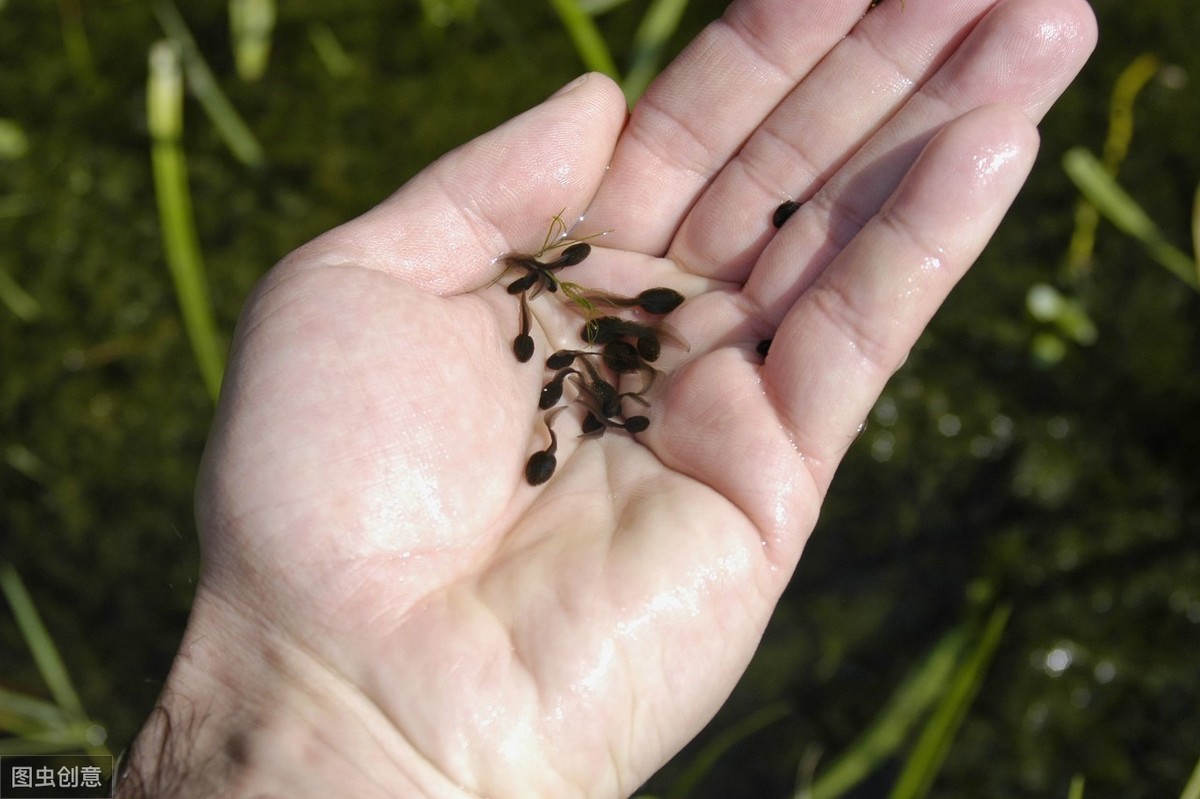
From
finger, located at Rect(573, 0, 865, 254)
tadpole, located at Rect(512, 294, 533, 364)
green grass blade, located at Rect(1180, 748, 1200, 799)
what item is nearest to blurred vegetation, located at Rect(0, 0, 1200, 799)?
green grass blade, located at Rect(1180, 748, 1200, 799)

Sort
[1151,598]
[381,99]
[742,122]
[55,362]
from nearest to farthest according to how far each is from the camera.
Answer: [742,122] < [1151,598] < [55,362] < [381,99]

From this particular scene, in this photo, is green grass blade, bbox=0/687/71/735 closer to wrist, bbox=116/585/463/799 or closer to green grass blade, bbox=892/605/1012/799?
wrist, bbox=116/585/463/799

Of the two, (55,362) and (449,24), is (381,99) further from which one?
(55,362)

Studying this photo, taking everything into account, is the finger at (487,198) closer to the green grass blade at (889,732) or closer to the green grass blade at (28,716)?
the green grass blade at (889,732)

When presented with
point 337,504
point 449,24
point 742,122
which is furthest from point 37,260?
point 742,122

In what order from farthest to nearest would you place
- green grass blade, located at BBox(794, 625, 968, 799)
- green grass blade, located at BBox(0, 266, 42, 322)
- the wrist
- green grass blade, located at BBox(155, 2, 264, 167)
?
green grass blade, located at BBox(155, 2, 264, 167), green grass blade, located at BBox(0, 266, 42, 322), green grass blade, located at BBox(794, 625, 968, 799), the wrist

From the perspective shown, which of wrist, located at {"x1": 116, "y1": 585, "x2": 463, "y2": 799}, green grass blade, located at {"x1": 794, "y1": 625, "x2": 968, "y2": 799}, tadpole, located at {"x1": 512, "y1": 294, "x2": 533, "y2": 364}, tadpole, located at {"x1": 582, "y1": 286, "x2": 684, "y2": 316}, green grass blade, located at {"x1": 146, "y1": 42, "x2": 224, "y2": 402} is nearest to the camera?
wrist, located at {"x1": 116, "y1": 585, "x2": 463, "y2": 799}

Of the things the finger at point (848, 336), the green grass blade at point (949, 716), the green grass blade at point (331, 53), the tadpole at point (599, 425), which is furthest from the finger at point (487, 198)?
the green grass blade at point (331, 53)
